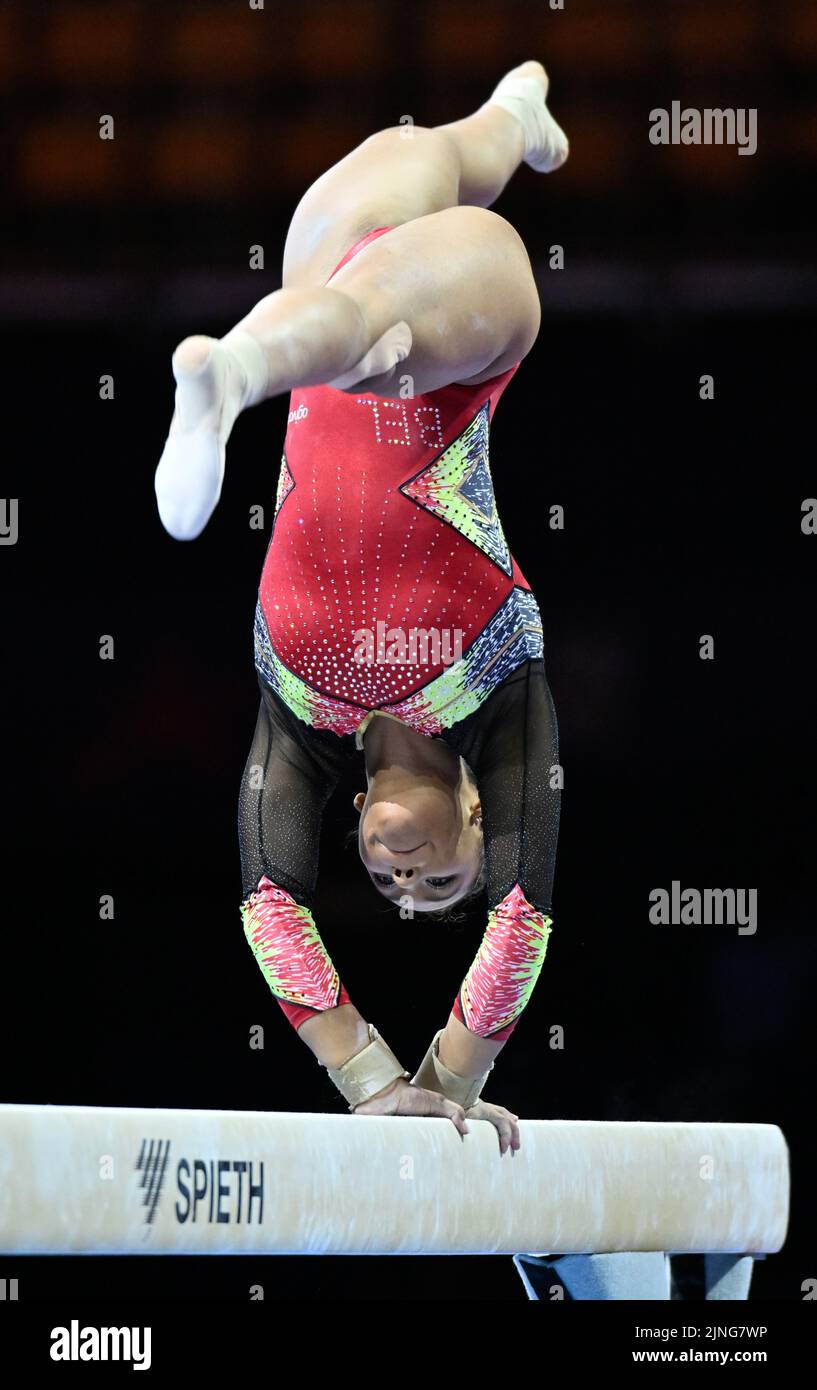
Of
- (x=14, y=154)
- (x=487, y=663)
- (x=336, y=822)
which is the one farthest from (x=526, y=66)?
(x=336, y=822)

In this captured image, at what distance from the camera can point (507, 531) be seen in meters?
6.08

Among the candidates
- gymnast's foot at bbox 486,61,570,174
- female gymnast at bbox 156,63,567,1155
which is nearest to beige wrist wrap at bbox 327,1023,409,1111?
female gymnast at bbox 156,63,567,1155

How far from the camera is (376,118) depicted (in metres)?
6.05

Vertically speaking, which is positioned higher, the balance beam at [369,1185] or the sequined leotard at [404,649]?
the sequined leotard at [404,649]

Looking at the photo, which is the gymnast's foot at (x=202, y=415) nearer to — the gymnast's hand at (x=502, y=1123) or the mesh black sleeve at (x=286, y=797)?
the mesh black sleeve at (x=286, y=797)

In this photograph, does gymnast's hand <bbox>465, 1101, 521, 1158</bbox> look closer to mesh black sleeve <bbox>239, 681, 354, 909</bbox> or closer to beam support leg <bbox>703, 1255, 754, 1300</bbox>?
mesh black sleeve <bbox>239, 681, 354, 909</bbox>

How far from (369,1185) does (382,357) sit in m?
1.46

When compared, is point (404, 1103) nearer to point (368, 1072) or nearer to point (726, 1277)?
point (368, 1072)

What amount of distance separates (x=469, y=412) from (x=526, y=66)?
1364mm

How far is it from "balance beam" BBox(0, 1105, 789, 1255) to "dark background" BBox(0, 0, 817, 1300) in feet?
7.02

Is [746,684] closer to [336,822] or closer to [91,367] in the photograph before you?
[336,822]

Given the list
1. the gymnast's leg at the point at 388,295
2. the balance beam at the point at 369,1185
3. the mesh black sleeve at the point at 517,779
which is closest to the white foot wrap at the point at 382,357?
the gymnast's leg at the point at 388,295

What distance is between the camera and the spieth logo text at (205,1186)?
274 centimetres

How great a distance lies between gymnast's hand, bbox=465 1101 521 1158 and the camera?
3.37 metres
